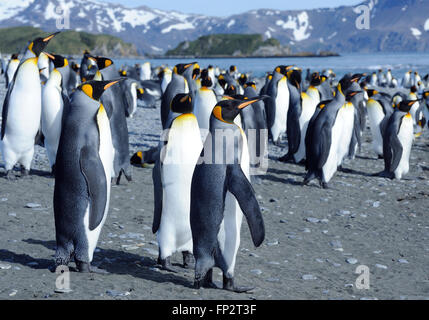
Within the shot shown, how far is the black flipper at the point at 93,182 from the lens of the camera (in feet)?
11.6

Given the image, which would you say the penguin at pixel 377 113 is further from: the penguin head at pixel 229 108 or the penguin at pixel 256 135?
the penguin head at pixel 229 108

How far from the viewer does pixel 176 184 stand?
3850 mm

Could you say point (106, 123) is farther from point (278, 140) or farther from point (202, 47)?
point (202, 47)

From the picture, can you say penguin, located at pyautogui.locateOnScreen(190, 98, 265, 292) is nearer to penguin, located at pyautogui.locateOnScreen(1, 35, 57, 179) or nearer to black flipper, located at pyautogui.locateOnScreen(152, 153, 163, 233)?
black flipper, located at pyautogui.locateOnScreen(152, 153, 163, 233)

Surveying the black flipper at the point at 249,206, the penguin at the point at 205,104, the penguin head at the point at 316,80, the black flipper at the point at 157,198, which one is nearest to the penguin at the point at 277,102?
the penguin head at the point at 316,80

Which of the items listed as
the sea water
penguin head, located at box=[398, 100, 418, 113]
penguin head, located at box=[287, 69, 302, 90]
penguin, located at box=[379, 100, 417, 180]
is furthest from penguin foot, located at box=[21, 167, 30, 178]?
the sea water

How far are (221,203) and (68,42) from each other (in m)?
154

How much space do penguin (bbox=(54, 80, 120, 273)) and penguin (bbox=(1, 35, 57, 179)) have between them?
8.89ft

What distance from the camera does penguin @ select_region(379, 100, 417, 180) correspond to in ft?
25.9

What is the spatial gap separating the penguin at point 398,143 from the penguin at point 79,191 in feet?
17.8

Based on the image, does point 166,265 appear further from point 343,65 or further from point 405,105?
point 343,65

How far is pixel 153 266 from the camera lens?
3.91 metres

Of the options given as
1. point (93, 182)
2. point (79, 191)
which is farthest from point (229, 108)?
point (79, 191)
